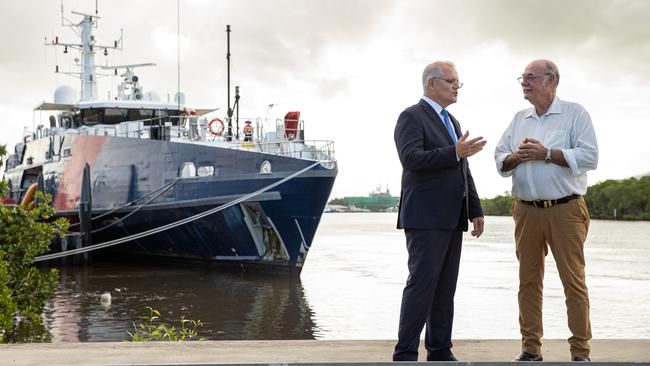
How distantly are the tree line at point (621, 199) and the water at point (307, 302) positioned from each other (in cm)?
7016

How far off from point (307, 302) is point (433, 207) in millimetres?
12711

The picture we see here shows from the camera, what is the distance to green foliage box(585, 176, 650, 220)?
306ft

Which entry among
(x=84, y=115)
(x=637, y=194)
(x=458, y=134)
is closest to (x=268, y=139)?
(x=84, y=115)

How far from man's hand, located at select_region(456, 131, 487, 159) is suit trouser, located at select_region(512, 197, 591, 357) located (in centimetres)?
57

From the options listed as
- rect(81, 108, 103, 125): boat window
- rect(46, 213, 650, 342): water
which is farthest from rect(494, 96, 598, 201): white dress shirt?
rect(81, 108, 103, 125): boat window

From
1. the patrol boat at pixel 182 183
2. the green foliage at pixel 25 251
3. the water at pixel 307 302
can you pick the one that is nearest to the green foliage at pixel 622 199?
the water at pixel 307 302

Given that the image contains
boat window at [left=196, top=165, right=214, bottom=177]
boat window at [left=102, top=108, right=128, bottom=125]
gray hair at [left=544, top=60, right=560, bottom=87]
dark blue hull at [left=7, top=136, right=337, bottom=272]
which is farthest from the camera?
boat window at [left=102, top=108, right=128, bottom=125]

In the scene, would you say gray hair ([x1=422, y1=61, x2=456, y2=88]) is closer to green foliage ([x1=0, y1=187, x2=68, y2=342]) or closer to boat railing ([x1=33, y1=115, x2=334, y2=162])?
green foliage ([x1=0, y1=187, x2=68, y2=342])

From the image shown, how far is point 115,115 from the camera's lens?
26.0m

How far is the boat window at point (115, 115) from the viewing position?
25.9 meters

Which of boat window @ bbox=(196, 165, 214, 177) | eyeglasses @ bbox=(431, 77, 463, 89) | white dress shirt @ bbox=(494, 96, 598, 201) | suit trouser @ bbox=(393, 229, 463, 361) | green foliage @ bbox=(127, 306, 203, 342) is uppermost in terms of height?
boat window @ bbox=(196, 165, 214, 177)

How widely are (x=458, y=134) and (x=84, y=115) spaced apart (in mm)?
22841

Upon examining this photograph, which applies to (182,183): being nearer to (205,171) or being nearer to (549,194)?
(205,171)

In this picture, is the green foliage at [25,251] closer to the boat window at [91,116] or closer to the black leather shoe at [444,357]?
the black leather shoe at [444,357]
